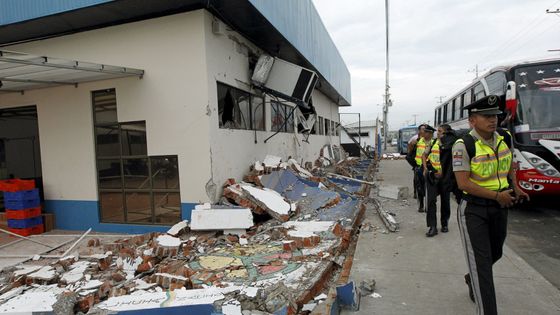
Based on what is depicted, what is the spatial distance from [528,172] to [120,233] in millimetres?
8621

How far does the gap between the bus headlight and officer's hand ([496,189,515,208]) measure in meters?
5.44

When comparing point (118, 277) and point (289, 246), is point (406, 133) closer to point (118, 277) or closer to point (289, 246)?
point (289, 246)

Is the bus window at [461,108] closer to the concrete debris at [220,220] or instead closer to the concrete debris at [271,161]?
the concrete debris at [271,161]

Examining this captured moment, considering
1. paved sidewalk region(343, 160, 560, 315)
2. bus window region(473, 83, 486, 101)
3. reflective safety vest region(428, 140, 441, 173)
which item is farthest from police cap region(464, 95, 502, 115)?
bus window region(473, 83, 486, 101)

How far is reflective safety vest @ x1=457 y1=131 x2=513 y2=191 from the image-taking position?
2963 millimetres

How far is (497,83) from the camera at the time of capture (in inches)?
340

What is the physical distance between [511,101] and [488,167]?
232 inches

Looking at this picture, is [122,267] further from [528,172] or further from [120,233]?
[528,172]

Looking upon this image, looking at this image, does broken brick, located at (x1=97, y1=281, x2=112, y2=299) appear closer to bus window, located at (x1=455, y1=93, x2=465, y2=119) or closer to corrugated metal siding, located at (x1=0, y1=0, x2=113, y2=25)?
corrugated metal siding, located at (x1=0, y1=0, x2=113, y2=25)

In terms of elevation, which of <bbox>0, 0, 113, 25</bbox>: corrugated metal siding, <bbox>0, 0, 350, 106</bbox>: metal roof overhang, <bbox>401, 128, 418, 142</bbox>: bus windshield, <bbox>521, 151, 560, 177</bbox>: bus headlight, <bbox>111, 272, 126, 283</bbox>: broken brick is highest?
<bbox>0, 0, 113, 25</bbox>: corrugated metal siding

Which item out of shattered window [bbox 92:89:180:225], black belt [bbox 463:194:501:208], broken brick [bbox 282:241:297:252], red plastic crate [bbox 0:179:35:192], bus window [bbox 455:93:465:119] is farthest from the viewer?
bus window [bbox 455:93:465:119]

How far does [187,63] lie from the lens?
22.5 ft

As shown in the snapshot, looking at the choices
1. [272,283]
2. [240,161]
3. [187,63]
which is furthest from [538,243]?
[187,63]

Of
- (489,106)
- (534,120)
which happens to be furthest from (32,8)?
(534,120)
